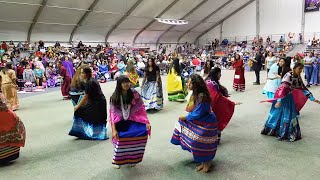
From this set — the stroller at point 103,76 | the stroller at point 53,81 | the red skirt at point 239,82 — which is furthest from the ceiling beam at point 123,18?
the red skirt at point 239,82

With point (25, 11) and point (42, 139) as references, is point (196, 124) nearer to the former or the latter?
→ point (42, 139)

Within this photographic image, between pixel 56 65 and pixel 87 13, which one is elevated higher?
pixel 87 13

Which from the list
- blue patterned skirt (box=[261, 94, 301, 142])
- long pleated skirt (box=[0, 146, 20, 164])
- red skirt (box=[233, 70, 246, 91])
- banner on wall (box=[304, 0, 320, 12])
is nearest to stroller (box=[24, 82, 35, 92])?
red skirt (box=[233, 70, 246, 91])

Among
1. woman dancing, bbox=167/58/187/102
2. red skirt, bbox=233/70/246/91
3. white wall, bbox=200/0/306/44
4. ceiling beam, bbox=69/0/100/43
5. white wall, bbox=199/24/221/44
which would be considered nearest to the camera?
woman dancing, bbox=167/58/187/102

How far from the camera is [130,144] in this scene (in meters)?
3.32

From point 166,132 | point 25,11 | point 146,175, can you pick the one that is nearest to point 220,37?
point 25,11

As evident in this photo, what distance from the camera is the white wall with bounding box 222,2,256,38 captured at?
26.1m

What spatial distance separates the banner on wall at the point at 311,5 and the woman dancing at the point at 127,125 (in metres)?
22.9

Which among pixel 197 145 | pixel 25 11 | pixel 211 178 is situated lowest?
pixel 211 178

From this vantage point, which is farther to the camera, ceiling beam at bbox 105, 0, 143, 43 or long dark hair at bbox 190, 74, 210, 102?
ceiling beam at bbox 105, 0, 143, 43

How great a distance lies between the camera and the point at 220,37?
94.1ft

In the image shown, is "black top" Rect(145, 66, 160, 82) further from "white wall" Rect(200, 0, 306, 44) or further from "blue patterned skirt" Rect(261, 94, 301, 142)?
"white wall" Rect(200, 0, 306, 44)

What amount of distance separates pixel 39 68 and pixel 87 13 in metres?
6.31

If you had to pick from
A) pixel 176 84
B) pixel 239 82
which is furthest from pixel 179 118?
pixel 239 82
